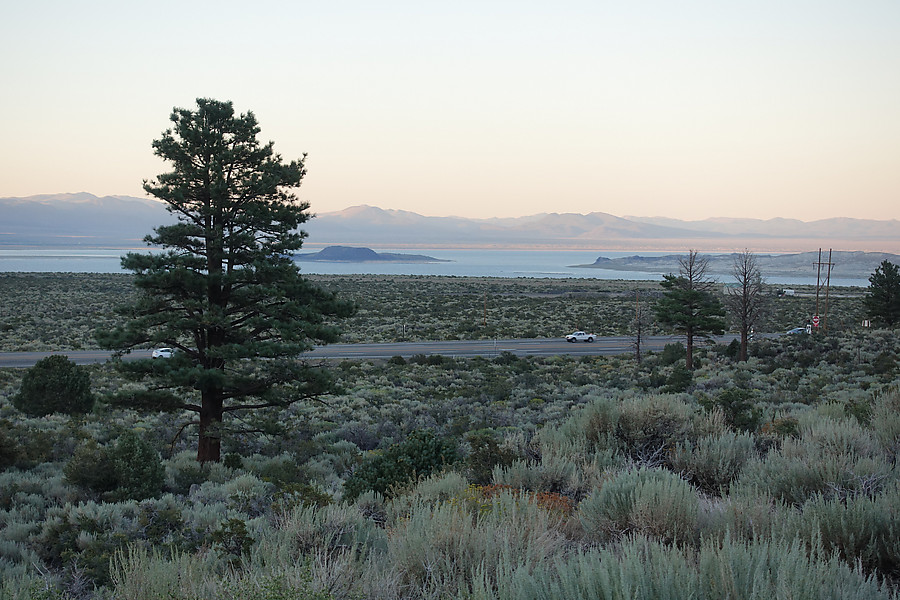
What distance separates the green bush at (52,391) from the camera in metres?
17.0

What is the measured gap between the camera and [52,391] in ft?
56.4

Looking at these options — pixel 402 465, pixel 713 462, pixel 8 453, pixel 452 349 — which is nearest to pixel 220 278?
pixel 8 453

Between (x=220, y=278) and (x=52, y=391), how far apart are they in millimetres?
8493

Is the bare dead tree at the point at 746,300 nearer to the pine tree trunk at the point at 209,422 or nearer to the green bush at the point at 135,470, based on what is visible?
the pine tree trunk at the point at 209,422

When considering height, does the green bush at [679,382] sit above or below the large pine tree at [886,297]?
below

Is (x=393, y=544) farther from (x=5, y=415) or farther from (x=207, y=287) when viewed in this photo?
(x=5, y=415)

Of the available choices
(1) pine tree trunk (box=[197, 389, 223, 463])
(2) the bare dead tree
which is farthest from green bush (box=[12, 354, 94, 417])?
(2) the bare dead tree

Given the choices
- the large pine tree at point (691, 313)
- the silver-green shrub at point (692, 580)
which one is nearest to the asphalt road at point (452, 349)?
the large pine tree at point (691, 313)

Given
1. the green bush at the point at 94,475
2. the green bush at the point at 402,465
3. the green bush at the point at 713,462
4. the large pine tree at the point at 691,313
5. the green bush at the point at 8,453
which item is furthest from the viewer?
the large pine tree at the point at 691,313

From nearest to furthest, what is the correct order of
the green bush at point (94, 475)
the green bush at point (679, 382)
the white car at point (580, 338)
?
the green bush at point (94, 475)
the green bush at point (679, 382)
the white car at point (580, 338)

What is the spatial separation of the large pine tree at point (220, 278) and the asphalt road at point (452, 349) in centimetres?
2003

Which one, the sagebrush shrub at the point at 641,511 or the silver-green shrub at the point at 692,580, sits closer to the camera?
the silver-green shrub at the point at 692,580

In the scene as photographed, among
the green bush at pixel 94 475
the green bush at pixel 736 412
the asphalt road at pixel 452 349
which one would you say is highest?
the green bush at pixel 736 412

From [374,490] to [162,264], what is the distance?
25.0 ft
